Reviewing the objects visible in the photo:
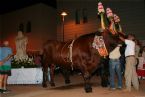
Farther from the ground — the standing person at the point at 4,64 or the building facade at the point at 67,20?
the building facade at the point at 67,20

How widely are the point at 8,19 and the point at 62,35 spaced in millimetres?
→ 11856

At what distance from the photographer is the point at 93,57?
12055 millimetres

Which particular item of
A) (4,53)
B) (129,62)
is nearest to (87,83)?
(129,62)

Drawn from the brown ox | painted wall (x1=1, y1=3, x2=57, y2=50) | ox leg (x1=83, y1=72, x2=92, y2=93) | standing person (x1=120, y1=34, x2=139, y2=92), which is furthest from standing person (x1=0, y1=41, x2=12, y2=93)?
painted wall (x1=1, y1=3, x2=57, y2=50)

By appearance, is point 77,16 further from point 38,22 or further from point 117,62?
point 117,62

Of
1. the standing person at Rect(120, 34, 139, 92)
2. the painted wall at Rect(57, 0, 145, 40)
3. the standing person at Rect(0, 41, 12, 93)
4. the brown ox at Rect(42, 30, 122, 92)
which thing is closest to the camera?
the standing person at Rect(120, 34, 139, 92)

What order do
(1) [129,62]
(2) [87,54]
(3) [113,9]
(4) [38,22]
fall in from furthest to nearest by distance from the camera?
(4) [38,22], (3) [113,9], (2) [87,54], (1) [129,62]

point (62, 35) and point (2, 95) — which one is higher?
point (62, 35)

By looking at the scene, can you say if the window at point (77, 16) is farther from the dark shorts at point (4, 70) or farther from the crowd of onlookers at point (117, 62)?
the dark shorts at point (4, 70)

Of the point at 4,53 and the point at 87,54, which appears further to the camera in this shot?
the point at 4,53

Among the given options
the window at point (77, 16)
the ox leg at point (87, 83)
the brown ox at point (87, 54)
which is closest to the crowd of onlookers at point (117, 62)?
the brown ox at point (87, 54)

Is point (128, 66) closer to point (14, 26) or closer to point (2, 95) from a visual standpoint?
point (2, 95)

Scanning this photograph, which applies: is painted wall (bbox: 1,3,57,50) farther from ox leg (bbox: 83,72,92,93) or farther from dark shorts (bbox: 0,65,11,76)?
ox leg (bbox: 83,72,92,93)

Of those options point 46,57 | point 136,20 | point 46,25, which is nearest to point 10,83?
point 46,57
